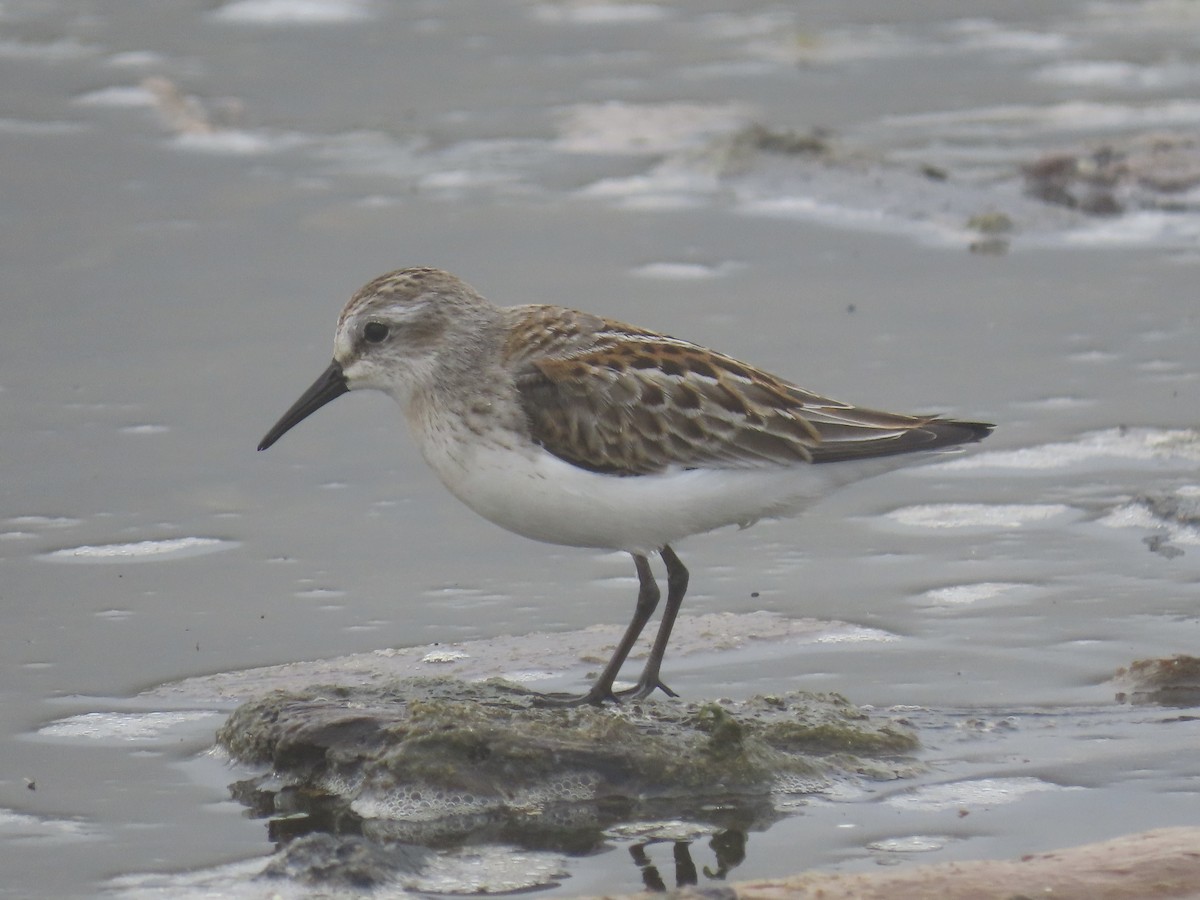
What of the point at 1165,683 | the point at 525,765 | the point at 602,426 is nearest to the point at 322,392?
the point at 602,426

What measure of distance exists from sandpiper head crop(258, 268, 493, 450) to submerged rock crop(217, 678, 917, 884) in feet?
4.19

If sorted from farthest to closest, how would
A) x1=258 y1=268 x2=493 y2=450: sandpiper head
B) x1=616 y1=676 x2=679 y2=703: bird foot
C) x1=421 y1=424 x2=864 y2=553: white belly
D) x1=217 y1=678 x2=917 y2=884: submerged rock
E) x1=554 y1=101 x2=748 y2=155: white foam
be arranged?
1. x1=554 y1=101 x2=748 y2=155: white foam
2. x1=258 y1=268 x2=493 y2=450: sandpiper head
3. x1=616 y1=676 x2=679 y2=703: bird foot
4. x1=421 y1=424 x2=864 y2=553: white belly
5. x1=217 y1=678 x2=917 y2=884: submerged rock

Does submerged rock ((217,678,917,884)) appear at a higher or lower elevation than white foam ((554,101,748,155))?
lower

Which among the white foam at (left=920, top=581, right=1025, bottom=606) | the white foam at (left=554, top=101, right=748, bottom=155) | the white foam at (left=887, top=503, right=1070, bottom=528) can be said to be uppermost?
the white foam at (left=554, top=101, right=748, bottom=155)

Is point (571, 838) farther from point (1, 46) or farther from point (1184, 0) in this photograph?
point (1184, 0)

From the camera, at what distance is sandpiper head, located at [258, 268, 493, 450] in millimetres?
7109

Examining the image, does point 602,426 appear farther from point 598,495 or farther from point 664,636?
point 664,636

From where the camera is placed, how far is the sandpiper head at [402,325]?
7109 millimetres

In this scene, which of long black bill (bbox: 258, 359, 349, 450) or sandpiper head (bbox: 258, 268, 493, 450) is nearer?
sandpiper head (bbox: 258, 268, 493, 450)

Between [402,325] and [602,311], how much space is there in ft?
11.4

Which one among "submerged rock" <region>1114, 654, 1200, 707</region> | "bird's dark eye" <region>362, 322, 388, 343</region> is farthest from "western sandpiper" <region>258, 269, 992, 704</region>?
"submerged rock" <region>1114, 654, 1200, 707</region>

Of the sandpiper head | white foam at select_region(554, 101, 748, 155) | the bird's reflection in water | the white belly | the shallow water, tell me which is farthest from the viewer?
white foam at select_region(554, 101, 748, 155)

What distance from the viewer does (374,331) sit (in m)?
7.21

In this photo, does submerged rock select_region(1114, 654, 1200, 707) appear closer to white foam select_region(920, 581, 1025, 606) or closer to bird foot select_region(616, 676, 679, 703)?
white foam select_region(920, 581, 1025, 606)
